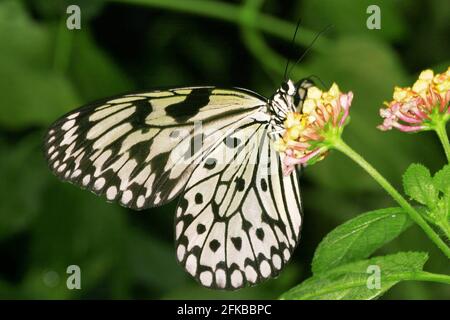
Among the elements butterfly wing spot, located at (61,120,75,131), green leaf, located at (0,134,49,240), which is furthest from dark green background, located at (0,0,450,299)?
butterfly wing spot, located at (61,120,75,131)

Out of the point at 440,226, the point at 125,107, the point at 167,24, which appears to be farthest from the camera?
the point at 167,24

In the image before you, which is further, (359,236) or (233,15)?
(233,15)

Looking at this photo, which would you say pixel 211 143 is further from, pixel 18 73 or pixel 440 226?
pixel 18 73

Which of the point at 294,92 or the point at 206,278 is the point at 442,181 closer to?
the point at 294,92

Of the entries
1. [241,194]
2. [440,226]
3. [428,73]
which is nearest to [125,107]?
[241,194]

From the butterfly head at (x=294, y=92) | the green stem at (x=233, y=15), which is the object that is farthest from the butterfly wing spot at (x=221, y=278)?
the green stem at (x=233, y=15)

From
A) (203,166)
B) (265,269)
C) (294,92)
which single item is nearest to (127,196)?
(203,166)

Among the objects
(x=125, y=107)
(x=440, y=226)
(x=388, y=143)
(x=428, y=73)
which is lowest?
(x=440, y=226)
